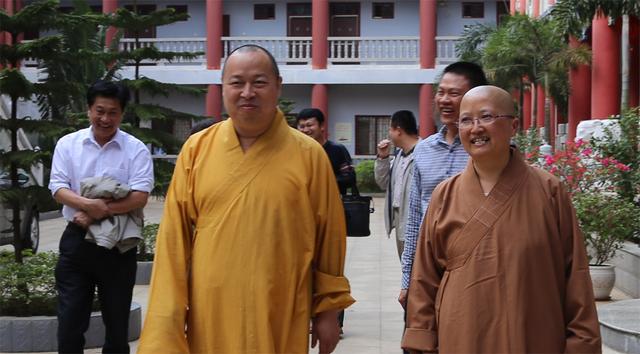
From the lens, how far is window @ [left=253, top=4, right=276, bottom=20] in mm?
33312

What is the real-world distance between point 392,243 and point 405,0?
63.2 feet

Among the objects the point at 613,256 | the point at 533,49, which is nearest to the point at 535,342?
the point at 613,256

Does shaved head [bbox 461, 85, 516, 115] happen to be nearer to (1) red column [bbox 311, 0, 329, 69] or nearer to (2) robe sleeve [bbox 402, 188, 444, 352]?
(2) robe sleeve [bbox 402, 188, 444, 352]

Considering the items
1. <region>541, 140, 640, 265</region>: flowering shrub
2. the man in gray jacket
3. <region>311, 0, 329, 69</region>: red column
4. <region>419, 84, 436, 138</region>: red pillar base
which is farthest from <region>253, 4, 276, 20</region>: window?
the man in gray jacket

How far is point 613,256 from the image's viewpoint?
912 centimetres

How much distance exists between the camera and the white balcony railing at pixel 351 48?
99.2ft

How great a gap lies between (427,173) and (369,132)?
27752 mm

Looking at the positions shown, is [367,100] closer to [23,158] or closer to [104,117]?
[23,158]

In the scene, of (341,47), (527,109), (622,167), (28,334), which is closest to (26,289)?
(28,334)

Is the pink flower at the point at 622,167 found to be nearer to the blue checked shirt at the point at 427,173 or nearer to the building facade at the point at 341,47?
the blue checked shirt at the point at 427,173

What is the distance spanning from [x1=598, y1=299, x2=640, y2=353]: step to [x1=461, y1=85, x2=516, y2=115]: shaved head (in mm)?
3538

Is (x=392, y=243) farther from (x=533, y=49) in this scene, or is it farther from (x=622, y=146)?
(x=533, y=49)

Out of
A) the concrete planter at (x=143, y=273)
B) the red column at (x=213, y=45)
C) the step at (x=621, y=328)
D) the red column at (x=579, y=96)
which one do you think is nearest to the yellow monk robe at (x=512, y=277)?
the step at (x=621, y=328)

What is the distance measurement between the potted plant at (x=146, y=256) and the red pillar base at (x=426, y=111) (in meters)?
19.3
